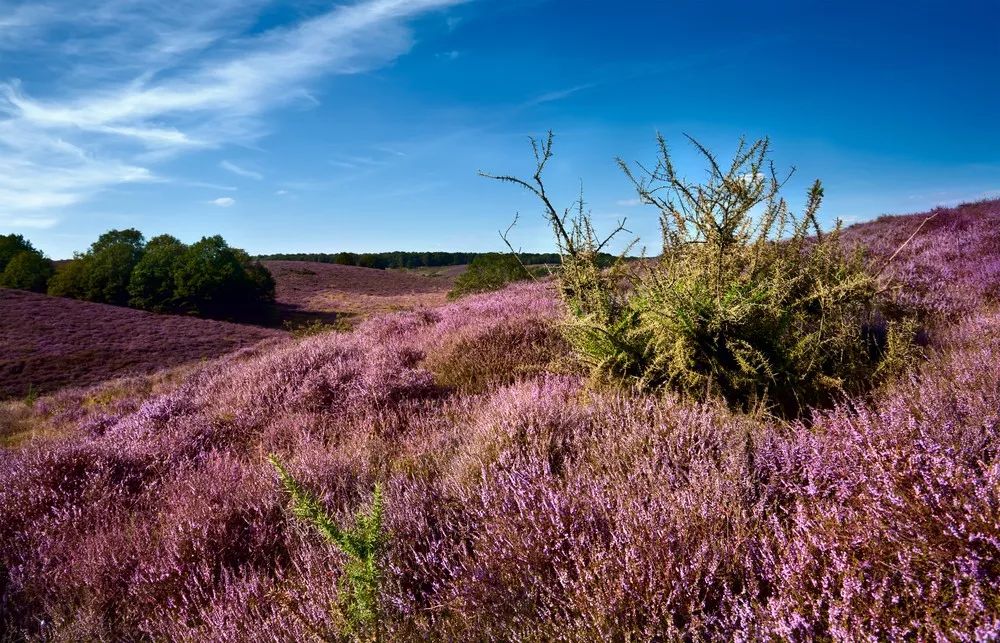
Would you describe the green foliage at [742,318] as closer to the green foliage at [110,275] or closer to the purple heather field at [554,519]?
the purple heather field at [554,519]

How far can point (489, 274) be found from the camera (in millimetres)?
17859

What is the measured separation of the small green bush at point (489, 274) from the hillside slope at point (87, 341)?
8.78 m

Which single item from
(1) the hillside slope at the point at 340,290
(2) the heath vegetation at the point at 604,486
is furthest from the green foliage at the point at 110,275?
(2) the heath vegetation at the point at 604,486

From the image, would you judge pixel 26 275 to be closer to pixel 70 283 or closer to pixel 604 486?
pixel 70 283

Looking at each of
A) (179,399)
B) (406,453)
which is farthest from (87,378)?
(406,453)

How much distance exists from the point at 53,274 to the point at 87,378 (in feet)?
83.3

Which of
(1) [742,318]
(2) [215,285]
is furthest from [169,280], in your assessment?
(1) [742,318]

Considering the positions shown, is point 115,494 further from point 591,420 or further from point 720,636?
point 720,636

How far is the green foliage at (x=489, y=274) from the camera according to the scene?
56.2 feet

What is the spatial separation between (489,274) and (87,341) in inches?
565

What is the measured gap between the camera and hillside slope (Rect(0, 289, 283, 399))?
14.4m

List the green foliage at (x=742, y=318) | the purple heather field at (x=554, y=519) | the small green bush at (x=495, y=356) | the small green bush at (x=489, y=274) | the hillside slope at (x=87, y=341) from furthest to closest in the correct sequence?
the small green bush at (x=489, y=274)
the hillside slope at (x=87, y=341)
the small green bush at (x=495, y=356)
the green foliage at (x=742, y=318)
the purple heather field at (x=554, y=519)

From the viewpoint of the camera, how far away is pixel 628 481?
2176 mm

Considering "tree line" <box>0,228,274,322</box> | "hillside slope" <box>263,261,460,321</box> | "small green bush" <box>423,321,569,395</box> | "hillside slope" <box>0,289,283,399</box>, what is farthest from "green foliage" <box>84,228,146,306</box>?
"small green bush" <box>423,321,569,395</box>
